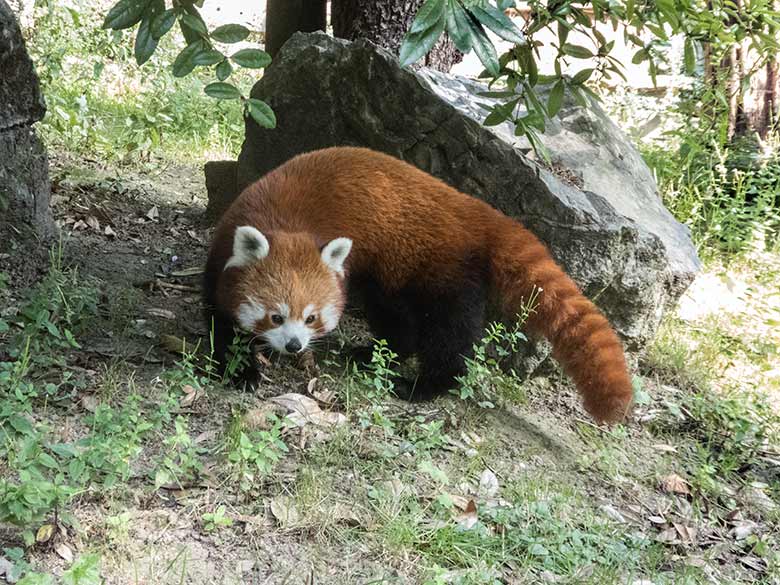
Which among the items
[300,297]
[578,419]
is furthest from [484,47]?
[578,419]

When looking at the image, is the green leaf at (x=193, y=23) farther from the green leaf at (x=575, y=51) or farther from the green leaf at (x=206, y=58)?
the green leaf at (x=575, y=51)

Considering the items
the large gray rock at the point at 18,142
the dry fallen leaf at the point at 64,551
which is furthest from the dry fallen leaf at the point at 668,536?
the large gray rock at the point at 18,142

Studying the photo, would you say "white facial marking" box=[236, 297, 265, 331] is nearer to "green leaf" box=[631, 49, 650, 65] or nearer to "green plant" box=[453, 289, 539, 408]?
"green plant" box=[453, 289, 539, 408]

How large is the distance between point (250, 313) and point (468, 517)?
1229 mm

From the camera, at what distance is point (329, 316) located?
3588 millimetres

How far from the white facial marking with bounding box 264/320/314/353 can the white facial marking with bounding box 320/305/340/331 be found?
0.16 meters

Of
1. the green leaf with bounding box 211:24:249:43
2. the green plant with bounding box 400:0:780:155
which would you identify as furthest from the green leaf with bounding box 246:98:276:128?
the green plant with bounding box 400:0:780:155

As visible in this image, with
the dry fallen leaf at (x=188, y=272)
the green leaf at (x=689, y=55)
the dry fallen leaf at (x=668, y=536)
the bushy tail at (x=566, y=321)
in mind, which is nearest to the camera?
the dry fallen leaf at (x=668, y=536)

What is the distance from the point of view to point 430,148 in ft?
13.6

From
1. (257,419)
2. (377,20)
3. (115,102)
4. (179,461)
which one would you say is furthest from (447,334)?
(115,102)

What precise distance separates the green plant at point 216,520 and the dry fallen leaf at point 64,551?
0.38m

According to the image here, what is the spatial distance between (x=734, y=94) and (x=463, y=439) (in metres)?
4.10

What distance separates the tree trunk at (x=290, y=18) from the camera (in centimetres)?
527

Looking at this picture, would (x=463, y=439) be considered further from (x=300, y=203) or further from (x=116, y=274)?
(x=116, y=274)
